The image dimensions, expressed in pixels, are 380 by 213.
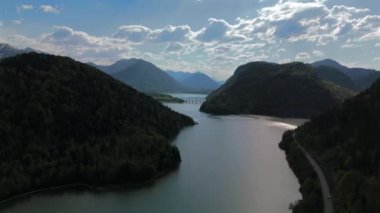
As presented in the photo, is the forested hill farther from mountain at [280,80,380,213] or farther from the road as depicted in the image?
mountain at [280,80,380,213]

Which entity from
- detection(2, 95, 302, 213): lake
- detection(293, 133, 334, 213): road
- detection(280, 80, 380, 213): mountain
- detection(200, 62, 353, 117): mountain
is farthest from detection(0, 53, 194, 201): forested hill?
detection(200, 62, 353, 117): mountain

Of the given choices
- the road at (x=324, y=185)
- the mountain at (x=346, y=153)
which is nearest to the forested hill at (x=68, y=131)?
the road at (x=324, y=185)

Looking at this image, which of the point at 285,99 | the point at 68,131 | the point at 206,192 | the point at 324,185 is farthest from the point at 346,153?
the point at 285,99

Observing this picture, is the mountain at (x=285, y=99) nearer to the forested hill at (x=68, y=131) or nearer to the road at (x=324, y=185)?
the forested hill at (x=68, y=131)

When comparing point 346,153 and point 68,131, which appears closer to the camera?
point 346,153

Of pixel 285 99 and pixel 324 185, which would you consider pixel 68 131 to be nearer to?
pixel 324 185

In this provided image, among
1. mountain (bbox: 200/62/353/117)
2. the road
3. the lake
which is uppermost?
mountain (bbox: 200/62/353/117)
